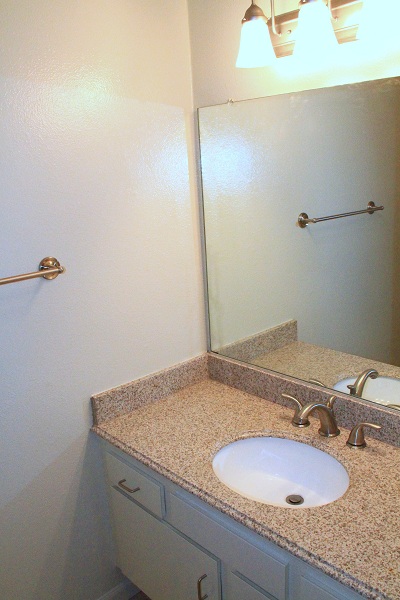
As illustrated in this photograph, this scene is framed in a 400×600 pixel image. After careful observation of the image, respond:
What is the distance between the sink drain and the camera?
1.33 meters

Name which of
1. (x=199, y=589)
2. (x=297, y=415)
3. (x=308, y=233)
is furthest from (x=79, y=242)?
(x=199, y=589)

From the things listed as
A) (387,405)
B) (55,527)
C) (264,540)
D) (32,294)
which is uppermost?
(32,294)

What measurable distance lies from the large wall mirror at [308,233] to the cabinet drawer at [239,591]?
62cm

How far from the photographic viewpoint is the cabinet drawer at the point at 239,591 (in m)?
1.18

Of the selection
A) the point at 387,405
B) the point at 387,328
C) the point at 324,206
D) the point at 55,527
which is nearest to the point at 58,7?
the point at 324,206

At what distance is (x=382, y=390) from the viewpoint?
56.5 inches

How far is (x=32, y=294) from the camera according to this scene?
55.3 inches

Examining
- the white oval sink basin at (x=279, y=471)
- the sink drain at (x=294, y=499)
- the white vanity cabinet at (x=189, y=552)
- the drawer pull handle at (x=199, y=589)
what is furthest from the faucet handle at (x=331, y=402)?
the drawer pull handle at (x=199, y=589)

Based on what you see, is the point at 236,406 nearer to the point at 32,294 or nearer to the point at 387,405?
the point at 387,405

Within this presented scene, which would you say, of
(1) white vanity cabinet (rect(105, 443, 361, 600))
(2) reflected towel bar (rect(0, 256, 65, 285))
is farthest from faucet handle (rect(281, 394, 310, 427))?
(2) reflected towel bar (rect(0, 256, 65, 285))

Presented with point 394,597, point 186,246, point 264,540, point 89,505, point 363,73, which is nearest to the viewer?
point 394,597

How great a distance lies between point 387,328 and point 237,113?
87 cm

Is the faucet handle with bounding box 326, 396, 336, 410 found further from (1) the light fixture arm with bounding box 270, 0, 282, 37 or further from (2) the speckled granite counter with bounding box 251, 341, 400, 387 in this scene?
(1) the light fixture arm with bounding box 270, 0, 282, 37

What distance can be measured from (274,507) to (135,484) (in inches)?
20.1
